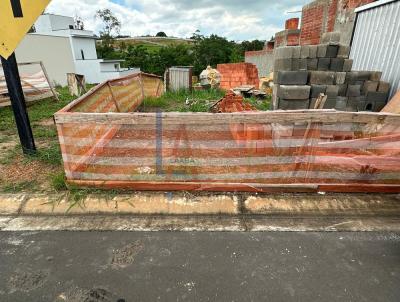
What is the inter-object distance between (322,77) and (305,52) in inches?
25.3

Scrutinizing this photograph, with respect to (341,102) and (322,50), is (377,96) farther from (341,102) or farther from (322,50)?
(322,50)

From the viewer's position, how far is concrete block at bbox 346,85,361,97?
5820mm

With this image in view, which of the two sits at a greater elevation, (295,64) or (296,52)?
(296,52)

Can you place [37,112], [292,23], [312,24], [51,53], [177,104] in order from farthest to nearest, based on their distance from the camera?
1. [51,53]
2. [292,23]
3. [177,104]
4. [312,24]
5. [37,112]

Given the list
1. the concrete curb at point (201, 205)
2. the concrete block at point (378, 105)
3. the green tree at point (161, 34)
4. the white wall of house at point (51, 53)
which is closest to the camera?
the concrete curb at point (201, 205)

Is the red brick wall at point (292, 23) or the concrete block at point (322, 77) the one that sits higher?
the red brick wall at point (292, 23)

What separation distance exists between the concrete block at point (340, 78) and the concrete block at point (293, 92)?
0.67 metres

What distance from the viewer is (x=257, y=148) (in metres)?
3.49

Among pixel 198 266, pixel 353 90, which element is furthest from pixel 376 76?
pixel 198 266

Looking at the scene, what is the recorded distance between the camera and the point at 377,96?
586 cm

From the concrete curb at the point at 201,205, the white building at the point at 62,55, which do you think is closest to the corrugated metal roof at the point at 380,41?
the concrete curb at the point at 201,205

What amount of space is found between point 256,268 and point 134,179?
192 cm

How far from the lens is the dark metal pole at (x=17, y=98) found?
388 centimetres

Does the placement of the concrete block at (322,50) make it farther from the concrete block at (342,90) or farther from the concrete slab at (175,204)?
the concrete slab at (175,204)
